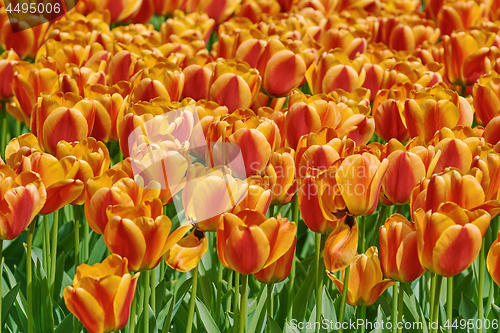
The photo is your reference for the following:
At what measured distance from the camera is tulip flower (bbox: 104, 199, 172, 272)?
0.93 metres

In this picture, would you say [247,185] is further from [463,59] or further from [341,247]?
[463,59]

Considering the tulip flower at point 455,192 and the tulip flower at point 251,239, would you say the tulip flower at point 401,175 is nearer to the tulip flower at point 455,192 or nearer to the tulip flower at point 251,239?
the tulip flower at point 455,192

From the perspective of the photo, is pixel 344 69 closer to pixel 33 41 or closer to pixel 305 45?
pixel 305 45

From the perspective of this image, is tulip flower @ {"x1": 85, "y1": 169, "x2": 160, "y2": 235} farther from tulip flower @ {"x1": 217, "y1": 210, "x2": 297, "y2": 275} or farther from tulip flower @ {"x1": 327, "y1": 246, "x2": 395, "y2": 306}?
tulip flower @ {"x1": 327, "y1": 246, "x2": 395, "y2": 306}

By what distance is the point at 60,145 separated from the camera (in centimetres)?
126

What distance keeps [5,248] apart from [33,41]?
0.95 metres

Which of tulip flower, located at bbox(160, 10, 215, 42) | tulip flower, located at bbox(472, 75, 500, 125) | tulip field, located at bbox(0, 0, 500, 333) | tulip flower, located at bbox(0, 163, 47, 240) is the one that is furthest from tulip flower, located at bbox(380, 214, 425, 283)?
tulip flower, located at bbox(160, 10, 215, 42)

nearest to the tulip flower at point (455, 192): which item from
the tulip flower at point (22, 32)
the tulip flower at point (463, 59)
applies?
the tulip flower at point (463, 59)

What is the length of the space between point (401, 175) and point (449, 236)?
27 cm

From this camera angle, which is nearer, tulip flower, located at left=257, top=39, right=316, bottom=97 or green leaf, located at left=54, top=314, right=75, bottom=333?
green leaf, located at left=54, top=314, right=75, bottom=333

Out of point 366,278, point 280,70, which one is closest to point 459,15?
point 280,70

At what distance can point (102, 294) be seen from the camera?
2.88ft

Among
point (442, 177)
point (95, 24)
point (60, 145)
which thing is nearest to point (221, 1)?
point (95, 24)

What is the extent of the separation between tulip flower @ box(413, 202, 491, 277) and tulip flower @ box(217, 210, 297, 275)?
0.72 ft
